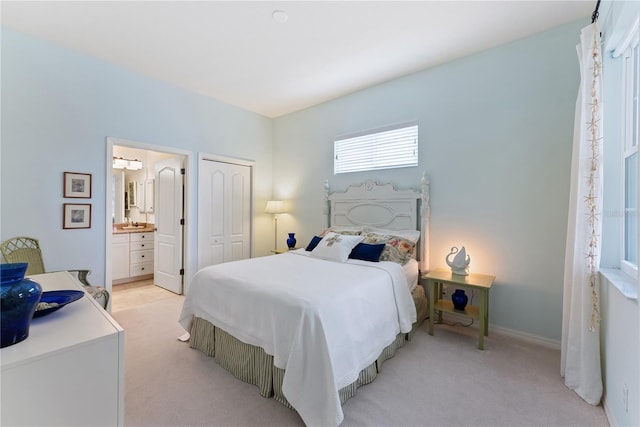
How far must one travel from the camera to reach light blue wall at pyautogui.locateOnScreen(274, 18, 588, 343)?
251 centimetres

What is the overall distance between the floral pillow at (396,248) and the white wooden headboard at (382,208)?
28 cm

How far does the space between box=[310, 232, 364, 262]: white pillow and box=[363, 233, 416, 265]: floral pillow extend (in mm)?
201

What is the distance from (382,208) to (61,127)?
3651 millimetres

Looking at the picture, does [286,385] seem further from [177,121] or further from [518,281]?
[177,121]

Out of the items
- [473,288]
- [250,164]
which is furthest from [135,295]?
[473,288]

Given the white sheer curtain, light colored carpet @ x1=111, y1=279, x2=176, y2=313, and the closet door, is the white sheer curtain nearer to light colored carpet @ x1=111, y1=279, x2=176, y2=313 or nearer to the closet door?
the closet door

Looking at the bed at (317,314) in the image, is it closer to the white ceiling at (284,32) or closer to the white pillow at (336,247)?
the white pillow at (336,247)

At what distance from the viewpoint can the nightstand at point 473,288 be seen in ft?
8.07

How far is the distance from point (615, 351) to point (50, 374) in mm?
2709

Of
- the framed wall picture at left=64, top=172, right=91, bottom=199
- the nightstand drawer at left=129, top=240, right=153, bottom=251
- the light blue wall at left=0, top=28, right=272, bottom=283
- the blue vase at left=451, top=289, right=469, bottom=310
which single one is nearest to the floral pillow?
the blue vase at left=451, top=289, right=469, bottom=310

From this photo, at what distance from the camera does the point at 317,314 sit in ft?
5.42

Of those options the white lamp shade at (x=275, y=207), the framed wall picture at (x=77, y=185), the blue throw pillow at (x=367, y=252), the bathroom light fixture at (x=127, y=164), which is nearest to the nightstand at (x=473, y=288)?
the blue throw pillow at (x=367, y=252)

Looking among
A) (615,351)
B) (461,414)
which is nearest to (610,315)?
(615,351)

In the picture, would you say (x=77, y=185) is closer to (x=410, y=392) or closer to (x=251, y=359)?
(x=251, y=359)
